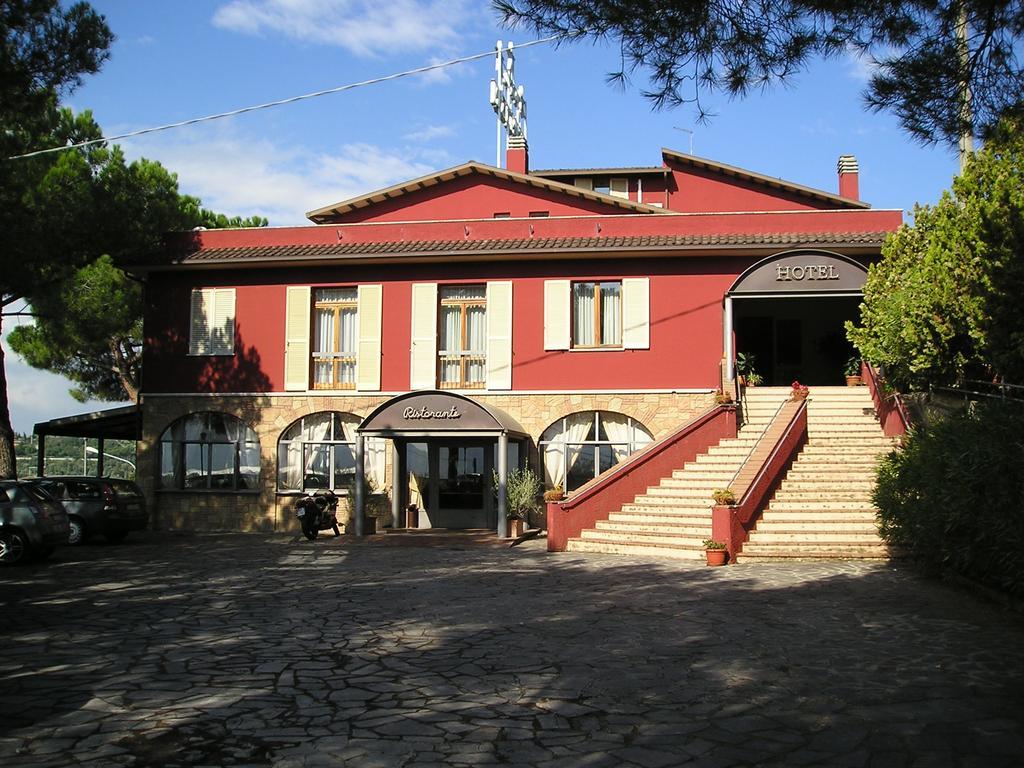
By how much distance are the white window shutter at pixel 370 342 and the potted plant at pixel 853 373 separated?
34.0ft

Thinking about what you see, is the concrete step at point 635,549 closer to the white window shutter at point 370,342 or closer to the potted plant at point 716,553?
the potted plant at point 716,553

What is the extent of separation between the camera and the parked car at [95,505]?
1834 centimetres

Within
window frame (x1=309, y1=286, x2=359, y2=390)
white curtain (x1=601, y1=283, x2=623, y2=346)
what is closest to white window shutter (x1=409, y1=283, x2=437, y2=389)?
window frame (x1=309, y1=286, x2=359, y2=390)

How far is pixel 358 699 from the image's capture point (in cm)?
614

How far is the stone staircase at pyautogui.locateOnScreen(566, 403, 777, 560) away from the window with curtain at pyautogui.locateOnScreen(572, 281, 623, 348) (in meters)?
3.95

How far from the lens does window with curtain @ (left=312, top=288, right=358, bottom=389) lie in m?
21.7

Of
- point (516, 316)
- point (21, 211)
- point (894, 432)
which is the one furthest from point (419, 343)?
point (894, 432)

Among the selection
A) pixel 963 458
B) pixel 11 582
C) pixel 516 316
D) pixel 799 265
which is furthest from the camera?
pixel 516 316

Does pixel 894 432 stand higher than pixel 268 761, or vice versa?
pixel 894 432

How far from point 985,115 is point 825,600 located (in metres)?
4.92

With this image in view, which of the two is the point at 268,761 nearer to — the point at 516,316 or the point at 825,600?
the point at 825,600

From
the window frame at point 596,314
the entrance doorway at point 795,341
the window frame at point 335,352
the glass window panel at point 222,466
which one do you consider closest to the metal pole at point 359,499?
the window frame at point 335,352

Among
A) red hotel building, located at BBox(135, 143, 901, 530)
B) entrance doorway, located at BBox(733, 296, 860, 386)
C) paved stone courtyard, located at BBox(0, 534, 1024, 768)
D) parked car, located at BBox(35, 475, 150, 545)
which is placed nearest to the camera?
paved stone courtyard, located at BBox(0, 534, 1024, 768)

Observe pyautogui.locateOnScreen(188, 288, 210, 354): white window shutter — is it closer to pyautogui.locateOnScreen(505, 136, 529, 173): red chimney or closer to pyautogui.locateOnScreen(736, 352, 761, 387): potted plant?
pyautogui.locateOnScreen(505, 136, 529, 173): red chimney
